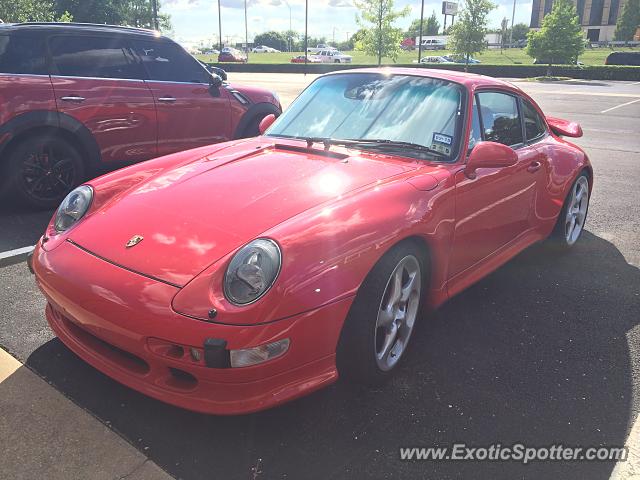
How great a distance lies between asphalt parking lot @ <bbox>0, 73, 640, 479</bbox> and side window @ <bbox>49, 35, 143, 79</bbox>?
7.65ft

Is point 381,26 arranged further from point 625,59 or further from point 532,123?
point 532,123

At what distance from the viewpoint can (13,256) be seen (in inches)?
161

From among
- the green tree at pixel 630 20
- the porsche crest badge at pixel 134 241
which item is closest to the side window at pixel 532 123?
the porsche crest badge at pixel 134 241

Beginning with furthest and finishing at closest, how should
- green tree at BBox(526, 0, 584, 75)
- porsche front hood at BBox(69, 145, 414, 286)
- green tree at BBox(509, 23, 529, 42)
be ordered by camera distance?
green tree at BBox(509, 23, 529, 42) → green tree at BBox(526, 0, 584, 75) → porsche front hood at BBox(69, 145, 414, 286)

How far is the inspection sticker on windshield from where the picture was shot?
10.2 feet

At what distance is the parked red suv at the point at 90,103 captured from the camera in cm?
494

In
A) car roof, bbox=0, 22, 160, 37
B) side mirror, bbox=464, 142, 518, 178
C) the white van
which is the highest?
the white van

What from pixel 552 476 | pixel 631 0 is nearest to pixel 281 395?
pixel 552 476

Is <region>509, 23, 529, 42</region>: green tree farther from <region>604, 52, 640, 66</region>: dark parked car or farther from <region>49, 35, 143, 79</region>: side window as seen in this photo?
<region>49, 35, 143, 79</region>: side window

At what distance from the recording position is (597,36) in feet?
304

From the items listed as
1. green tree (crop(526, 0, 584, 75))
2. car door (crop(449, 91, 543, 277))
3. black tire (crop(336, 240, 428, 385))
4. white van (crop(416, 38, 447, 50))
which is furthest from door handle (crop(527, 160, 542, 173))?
white van (crop(416, 38, 447, 50))

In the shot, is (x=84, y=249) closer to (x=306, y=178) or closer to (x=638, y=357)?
(x=306, y=178)

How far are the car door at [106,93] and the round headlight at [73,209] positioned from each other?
8.44 ft

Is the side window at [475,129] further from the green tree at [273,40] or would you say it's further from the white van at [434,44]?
the green tree at [273,40]
